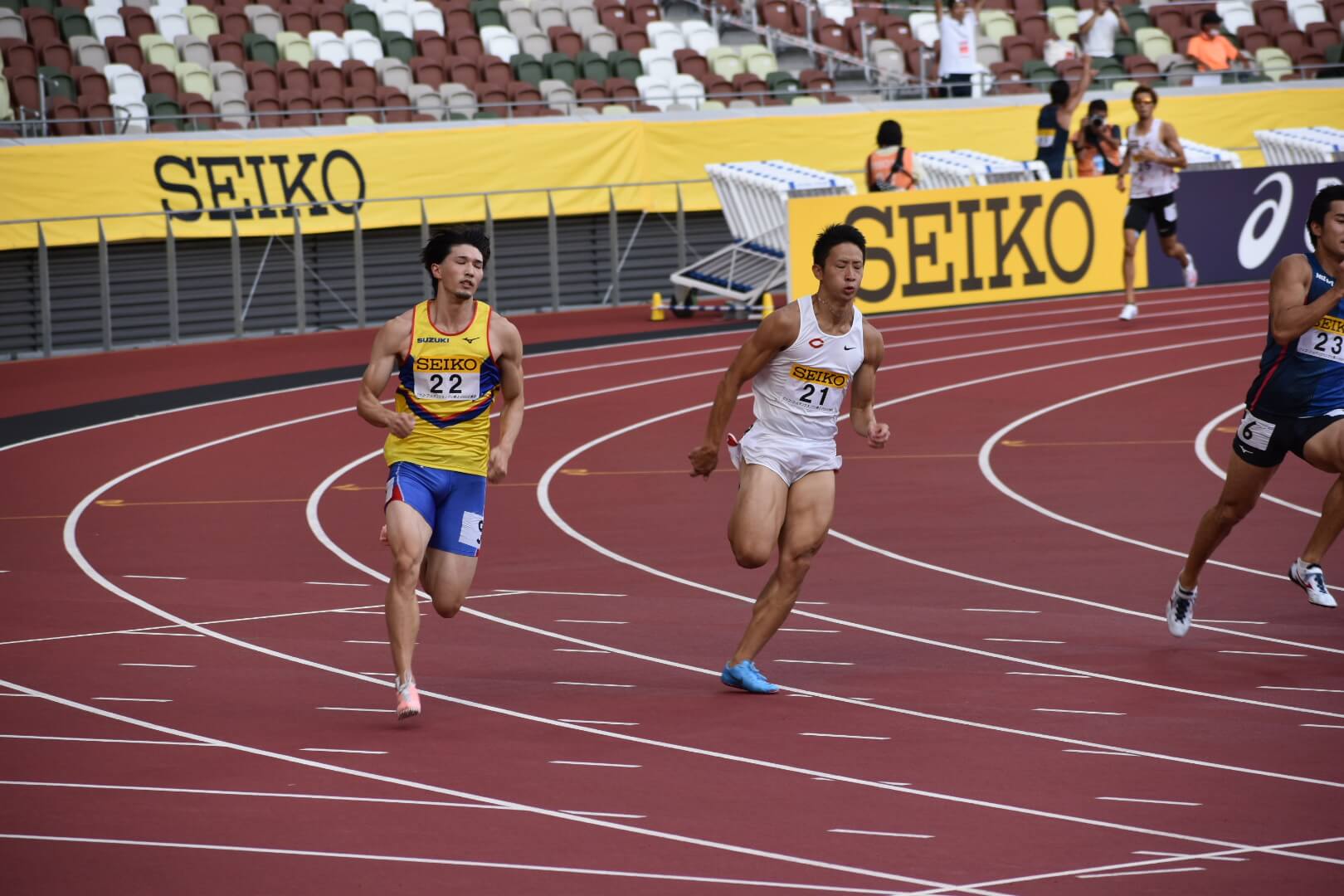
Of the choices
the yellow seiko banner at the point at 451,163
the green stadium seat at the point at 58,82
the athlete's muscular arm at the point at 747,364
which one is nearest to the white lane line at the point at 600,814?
the athlete's muscular arm at the point at 747,364

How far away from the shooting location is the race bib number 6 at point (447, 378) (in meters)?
7.60

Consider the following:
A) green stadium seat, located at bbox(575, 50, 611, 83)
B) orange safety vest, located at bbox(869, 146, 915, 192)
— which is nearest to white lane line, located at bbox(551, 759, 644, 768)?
orange safety vest, located at bbox(869, 146, 915, 192)

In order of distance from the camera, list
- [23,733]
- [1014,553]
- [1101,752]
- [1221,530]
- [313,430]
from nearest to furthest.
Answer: [1101,752] < [23,733] < [1221,530] < [1014,553] < [313,430]

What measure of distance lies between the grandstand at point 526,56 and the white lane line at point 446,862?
48.8ft

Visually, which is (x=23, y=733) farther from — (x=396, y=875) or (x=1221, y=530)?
(x=1221, y=530)

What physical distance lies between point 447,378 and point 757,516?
1304 millimetres

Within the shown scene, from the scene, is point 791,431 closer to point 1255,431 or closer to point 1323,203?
point 1255,431

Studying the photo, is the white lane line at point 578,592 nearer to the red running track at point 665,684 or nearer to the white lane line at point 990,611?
the red running track at point 665,684

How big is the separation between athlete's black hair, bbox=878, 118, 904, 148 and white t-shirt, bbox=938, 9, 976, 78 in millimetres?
5511

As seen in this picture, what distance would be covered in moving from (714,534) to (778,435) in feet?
11.6

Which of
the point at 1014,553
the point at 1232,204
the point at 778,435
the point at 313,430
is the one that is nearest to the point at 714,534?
the point at 1014,553

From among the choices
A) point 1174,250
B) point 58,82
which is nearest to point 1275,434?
point 1174,250

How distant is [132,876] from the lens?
18.0ft

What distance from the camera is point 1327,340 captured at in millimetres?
8398
